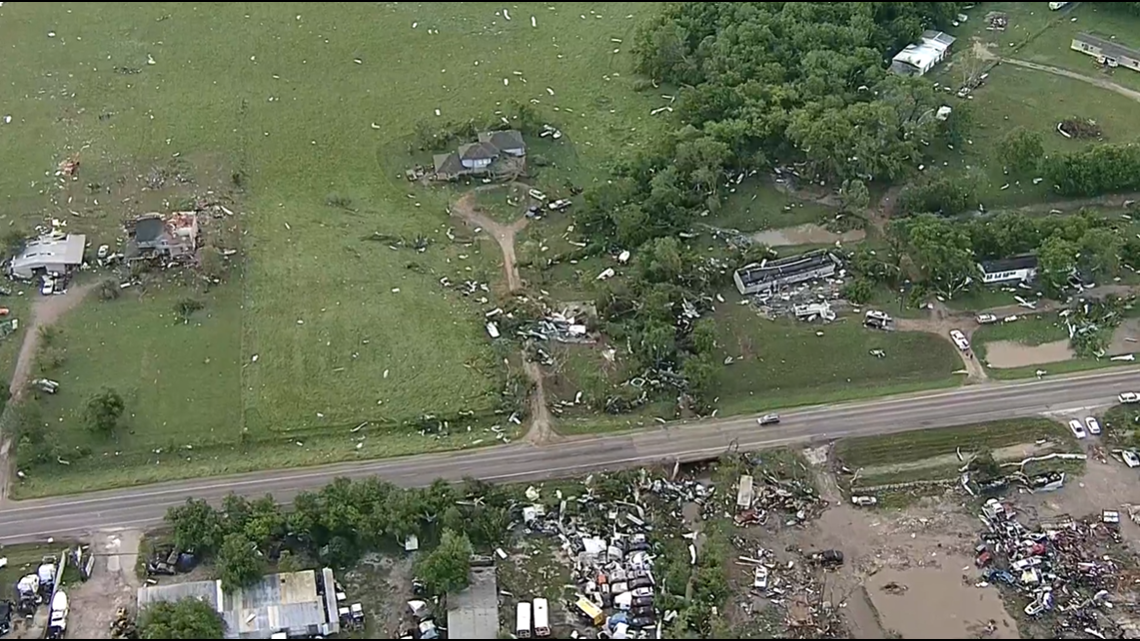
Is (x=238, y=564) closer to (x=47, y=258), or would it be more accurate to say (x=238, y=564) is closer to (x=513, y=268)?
(x=513, y=268)

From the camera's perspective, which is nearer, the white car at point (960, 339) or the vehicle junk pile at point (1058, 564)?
the vehicle junk pile at point (1058, 564)

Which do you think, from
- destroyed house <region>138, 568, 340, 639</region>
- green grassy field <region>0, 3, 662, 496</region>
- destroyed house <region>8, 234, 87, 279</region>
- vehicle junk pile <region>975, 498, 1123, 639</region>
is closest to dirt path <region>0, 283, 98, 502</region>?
green grassy field <region>0, 3, 662, 496</region>

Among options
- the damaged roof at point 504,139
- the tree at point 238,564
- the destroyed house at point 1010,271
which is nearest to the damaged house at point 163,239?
the damaged roof at point 504,139

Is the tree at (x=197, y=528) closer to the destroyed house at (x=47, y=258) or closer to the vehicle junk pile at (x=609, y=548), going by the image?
the vehicle junk pile at (x=609, y=548)

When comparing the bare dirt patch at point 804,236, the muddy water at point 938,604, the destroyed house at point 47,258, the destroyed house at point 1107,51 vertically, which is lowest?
the muddy water at point 938,604

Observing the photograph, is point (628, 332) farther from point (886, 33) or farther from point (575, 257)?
point (886, 33)

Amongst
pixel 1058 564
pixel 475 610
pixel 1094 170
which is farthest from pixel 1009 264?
pixel 475 610
